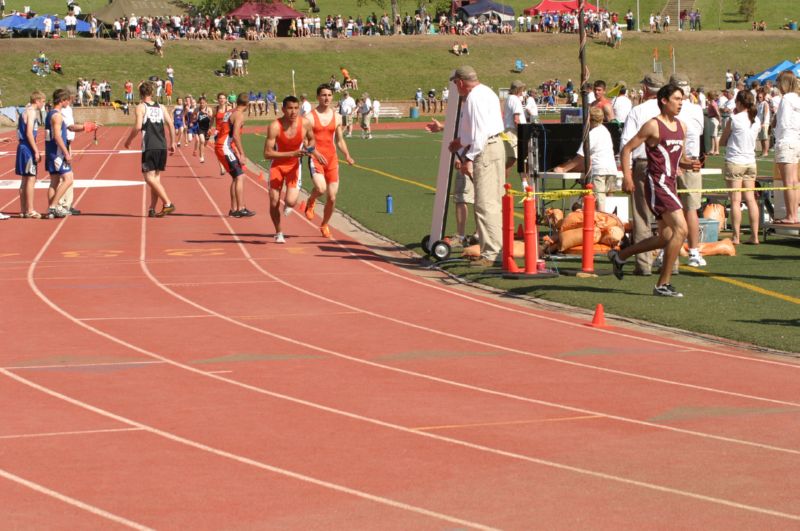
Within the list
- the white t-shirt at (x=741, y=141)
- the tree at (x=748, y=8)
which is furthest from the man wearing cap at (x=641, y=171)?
the tree at (x=748, y=8)

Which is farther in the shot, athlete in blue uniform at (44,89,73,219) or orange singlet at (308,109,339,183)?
athlete in blue uniform at (44,89,73,219)

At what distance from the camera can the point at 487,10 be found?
3888 inches

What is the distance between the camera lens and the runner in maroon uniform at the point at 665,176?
12.3 metres

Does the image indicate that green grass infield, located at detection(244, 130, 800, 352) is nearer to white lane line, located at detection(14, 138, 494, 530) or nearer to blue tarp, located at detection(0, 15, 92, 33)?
white lane line, located at detection(14, 138, 494, 530)

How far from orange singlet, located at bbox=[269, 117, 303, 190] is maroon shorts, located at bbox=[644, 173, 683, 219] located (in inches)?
227

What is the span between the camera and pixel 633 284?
13.4 meters

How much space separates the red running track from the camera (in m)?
6.16

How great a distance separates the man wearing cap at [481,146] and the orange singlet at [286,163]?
289cm

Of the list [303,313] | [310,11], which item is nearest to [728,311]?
[303,313]

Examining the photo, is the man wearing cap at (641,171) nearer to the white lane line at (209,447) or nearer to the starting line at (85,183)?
the white lane line at (209,447)

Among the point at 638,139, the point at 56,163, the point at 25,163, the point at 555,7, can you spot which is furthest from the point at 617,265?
the point at 555,7

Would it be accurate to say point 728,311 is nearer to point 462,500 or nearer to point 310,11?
point 462,500

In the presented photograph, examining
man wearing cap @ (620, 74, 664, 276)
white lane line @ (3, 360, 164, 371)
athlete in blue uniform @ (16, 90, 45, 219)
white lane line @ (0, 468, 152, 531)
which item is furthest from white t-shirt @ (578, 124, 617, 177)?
white lane line @ (0, 468, 152, 531)

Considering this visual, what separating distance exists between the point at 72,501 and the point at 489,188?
350 inches
